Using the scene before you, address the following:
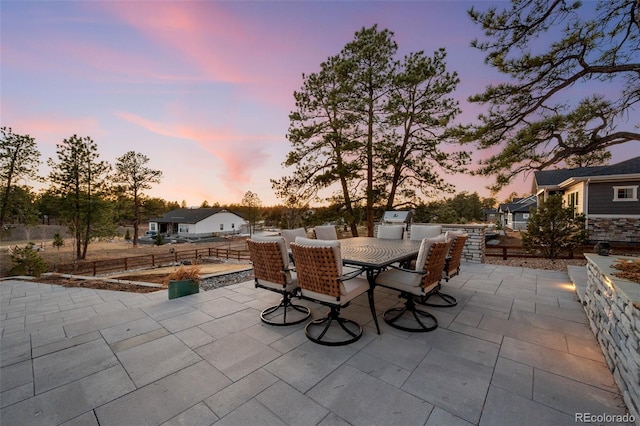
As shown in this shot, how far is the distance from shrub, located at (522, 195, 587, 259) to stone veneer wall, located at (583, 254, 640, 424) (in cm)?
474

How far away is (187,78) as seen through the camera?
6.40m

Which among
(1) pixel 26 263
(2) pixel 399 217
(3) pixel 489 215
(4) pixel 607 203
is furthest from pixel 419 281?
(3) pixel 489 215

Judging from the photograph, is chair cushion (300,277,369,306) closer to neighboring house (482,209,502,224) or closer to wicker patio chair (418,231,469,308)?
wicker patio chair (418,231,469,308)

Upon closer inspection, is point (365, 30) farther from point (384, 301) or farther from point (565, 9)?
point (384, 301)

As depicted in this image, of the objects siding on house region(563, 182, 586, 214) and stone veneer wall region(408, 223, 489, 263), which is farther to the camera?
siding on house region(563, 182, 586, 214)

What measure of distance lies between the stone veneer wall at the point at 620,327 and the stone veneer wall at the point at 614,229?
10.3 m

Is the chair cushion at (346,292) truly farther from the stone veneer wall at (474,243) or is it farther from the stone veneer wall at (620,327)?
the stone veneer wall at (474,243)

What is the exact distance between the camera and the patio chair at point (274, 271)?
104 inches

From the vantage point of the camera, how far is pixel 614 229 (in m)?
9.21

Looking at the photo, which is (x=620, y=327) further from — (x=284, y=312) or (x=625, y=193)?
(x=625, y=193)

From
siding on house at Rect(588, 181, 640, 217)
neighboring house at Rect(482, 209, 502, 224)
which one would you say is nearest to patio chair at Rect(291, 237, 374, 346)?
siding on house at Rect(588, 181, 640, 217)

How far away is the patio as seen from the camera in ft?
4.86

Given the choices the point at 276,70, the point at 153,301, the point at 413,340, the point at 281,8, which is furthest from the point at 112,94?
the point at 413,340

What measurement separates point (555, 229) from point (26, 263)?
1690 cm
